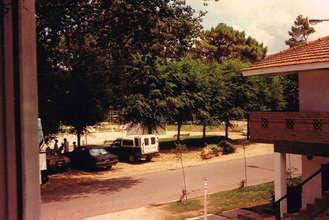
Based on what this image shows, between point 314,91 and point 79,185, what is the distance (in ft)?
Answer: 43.8

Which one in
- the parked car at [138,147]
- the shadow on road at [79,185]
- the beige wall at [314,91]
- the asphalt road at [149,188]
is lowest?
the shadow on road at [79,185]

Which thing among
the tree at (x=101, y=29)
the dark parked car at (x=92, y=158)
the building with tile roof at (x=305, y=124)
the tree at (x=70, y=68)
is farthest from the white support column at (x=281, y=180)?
the dark parked car at (x=92, y=158)

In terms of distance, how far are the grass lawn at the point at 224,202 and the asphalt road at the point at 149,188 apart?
1166 millimetres

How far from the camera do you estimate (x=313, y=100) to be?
12.5 meters

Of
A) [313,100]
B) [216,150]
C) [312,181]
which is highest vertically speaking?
[313,100]

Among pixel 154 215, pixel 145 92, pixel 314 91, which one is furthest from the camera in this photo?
pixel 145 92

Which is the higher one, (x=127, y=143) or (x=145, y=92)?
(x=145, y=92)

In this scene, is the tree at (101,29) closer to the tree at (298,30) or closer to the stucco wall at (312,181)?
the stucco wall at (312,181)

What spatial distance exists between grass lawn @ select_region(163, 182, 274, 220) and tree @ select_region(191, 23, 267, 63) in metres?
45.3

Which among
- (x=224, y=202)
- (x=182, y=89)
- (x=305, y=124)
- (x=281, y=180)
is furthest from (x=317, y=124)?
(x=182, y=89)

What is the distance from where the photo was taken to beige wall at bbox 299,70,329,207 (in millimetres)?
12125

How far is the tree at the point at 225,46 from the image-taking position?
60.6 meters

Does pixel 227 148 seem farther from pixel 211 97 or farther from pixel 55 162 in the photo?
pixel 55 162

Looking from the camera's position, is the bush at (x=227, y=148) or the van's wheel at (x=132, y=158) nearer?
the van's wheel at (x=132, y=158)
